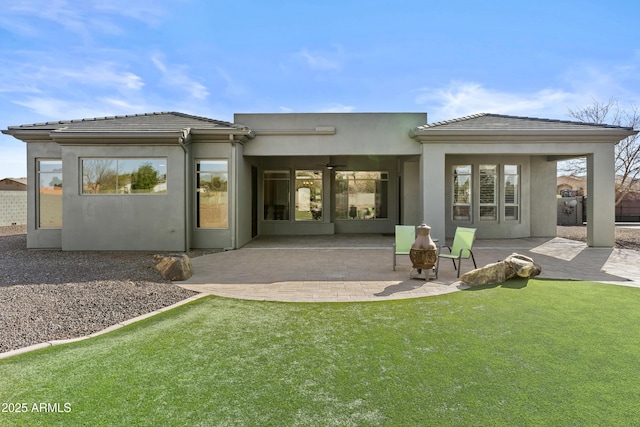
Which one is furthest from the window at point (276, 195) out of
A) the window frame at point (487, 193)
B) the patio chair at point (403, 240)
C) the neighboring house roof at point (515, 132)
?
the patio chair at point (403, 240)

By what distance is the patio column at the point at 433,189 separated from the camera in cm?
1219

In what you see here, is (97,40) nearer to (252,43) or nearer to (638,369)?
(252,43)

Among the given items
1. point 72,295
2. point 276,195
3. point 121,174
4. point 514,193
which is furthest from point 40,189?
point 514,193

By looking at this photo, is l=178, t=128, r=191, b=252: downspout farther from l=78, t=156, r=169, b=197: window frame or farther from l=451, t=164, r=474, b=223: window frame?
l=451, t=164, r=474, b=223: window frame

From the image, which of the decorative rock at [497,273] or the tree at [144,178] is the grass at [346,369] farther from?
the tree at [144,178]

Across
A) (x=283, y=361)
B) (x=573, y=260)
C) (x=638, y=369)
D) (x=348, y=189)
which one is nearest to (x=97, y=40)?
(x=348, y=189)

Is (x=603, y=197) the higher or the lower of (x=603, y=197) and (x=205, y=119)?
the lower

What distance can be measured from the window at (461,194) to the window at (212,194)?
8.96 meters

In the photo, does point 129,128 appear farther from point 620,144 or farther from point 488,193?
point 620,144

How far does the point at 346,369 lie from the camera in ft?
11.4

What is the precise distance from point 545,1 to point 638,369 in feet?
34.1

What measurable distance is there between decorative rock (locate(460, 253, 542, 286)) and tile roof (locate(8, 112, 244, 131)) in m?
8.39

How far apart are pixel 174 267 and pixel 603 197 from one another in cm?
1336

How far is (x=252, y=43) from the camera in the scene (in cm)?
1284
